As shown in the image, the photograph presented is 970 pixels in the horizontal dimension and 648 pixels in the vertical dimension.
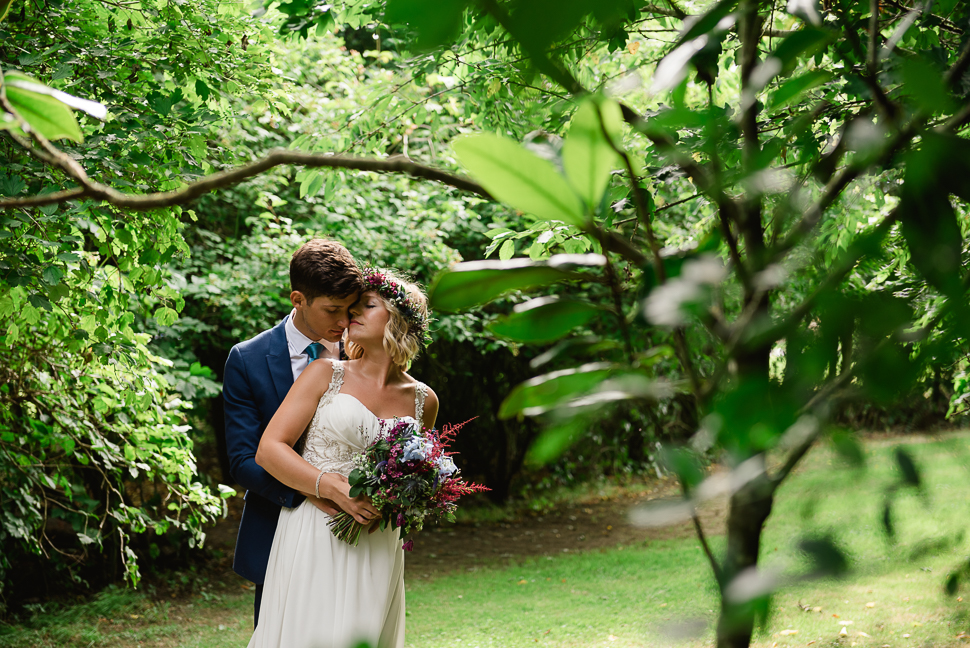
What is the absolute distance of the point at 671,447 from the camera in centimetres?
45

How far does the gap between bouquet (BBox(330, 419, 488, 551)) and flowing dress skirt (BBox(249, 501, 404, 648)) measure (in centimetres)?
8

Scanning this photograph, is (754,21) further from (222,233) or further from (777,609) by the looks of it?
(222,233)

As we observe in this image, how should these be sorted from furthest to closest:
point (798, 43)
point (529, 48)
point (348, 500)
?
1. point (348, 500)
2. point (798, 43)
3. point (529, 48)

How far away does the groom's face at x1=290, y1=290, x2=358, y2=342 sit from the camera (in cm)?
318

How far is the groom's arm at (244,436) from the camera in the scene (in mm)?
2955

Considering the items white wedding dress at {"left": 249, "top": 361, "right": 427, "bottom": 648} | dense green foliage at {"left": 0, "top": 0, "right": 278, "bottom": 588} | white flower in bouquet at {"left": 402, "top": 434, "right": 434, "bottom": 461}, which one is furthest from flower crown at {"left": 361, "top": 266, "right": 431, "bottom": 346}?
dense green foliage at {"left": 0, "top": 0, "right": 278, "bottom": 588}

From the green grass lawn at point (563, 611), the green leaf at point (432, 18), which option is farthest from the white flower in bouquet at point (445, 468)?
the green leaf at point (432, 18)

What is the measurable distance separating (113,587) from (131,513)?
234 centimetres

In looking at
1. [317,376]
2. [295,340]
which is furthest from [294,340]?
[317,376]

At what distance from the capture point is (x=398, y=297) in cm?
309

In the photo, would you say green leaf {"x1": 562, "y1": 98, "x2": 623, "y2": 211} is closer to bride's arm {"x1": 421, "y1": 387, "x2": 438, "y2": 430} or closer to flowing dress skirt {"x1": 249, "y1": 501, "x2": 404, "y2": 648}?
flowing dress skirt {"x1": 249, "y1": 501, "x2": 404, "y2": 648}

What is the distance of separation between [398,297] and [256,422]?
0.79 metres

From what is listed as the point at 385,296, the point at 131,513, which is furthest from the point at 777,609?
the point at 131,513

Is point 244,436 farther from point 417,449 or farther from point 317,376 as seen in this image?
point 417,449
